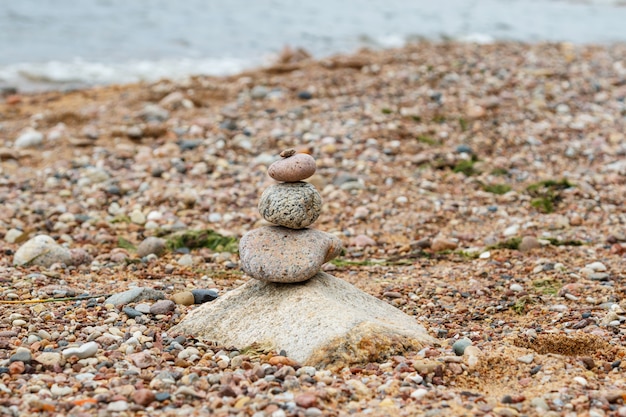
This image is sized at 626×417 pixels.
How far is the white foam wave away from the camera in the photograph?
513 inches

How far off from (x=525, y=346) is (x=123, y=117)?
22.3 feet

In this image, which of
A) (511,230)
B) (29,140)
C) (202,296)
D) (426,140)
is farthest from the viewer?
(29,140)

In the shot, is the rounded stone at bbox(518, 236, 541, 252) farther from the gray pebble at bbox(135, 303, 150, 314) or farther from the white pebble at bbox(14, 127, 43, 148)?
the white pebble at bbox(14, 127, 43, 148)

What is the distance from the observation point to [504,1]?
1006 inches

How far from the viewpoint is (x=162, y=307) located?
514 centimetres

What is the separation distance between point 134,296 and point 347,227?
270cm

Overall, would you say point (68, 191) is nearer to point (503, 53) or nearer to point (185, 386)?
point (185, 386)

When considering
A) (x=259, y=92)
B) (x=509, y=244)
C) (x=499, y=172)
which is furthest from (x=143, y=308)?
(x=259, y=92)

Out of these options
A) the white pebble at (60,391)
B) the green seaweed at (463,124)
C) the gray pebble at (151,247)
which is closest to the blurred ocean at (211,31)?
the green seaweed at (463,124)

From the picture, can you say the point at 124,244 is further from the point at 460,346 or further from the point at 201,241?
the point at 460,346

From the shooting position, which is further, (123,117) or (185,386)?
(123,117)

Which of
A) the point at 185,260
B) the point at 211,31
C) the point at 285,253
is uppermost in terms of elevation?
the point at 211,31

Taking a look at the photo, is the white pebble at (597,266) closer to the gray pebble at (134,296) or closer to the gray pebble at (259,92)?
the gray pebble at (134,296)

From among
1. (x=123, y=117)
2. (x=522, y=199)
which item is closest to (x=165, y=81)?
(x=123, y=117)
